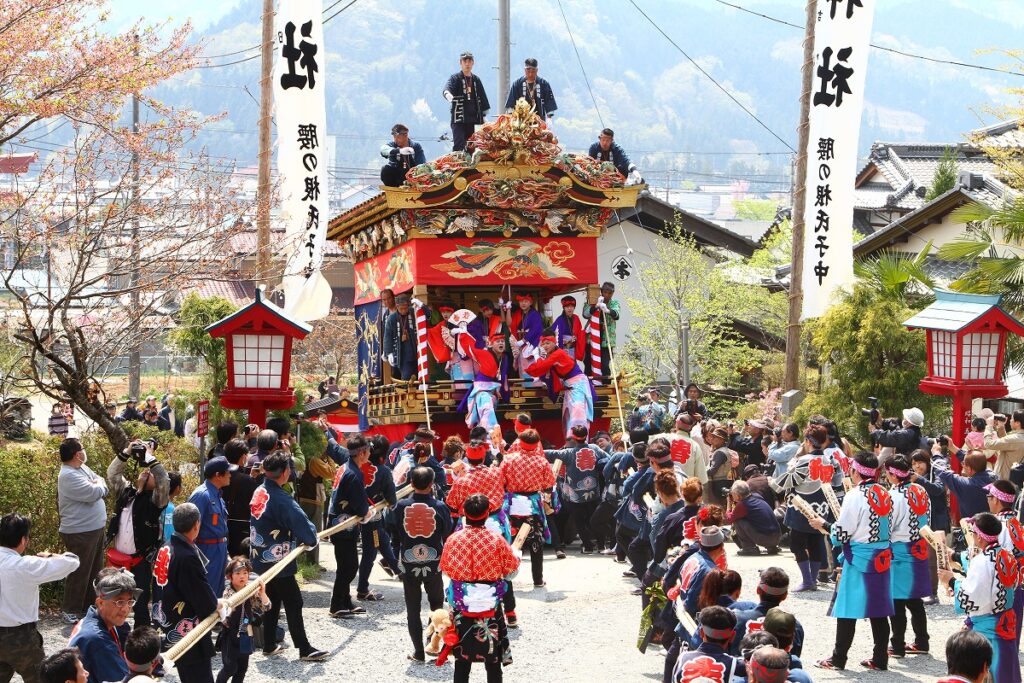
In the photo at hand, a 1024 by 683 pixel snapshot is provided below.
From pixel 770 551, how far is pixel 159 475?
7742mm

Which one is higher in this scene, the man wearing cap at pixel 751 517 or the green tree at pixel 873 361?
the green tree at pixel 873 361

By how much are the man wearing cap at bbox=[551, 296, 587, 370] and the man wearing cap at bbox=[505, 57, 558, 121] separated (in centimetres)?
299

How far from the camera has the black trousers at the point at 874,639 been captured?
939 cm

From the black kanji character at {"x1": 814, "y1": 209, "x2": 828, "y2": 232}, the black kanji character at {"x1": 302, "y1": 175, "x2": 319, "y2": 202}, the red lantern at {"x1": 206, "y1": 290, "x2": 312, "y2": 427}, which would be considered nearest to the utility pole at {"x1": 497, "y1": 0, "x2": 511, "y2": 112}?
the black kanji character at {"x1": 302, "y1": 175, "x2": 319, "y2": 202}

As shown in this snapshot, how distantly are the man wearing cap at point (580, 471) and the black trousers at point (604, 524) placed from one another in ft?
0.44

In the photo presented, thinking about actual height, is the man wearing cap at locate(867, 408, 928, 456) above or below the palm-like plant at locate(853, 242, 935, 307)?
below

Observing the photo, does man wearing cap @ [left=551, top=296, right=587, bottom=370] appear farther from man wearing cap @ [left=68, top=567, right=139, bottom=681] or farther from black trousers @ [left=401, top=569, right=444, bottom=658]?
man wearing cap @ [left=68, top=567, right=139, bottom=681]

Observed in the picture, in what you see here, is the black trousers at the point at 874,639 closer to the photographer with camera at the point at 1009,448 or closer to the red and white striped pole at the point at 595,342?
the photographer with camera at the point at 1009,448

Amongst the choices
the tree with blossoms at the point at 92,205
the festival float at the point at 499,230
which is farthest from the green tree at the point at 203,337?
the festival float at the point at 499,230

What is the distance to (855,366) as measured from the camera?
1797cm

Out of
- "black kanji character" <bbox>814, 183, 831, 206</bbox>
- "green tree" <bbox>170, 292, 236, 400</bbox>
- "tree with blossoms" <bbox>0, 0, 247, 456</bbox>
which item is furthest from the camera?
"black kanji character" <bbox>814, 183, 831, 206</bbox>

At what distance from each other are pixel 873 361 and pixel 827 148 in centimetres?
358

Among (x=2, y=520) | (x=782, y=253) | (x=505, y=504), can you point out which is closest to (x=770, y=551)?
(x=505, y=504)

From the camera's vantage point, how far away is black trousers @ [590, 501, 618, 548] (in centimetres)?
1434
